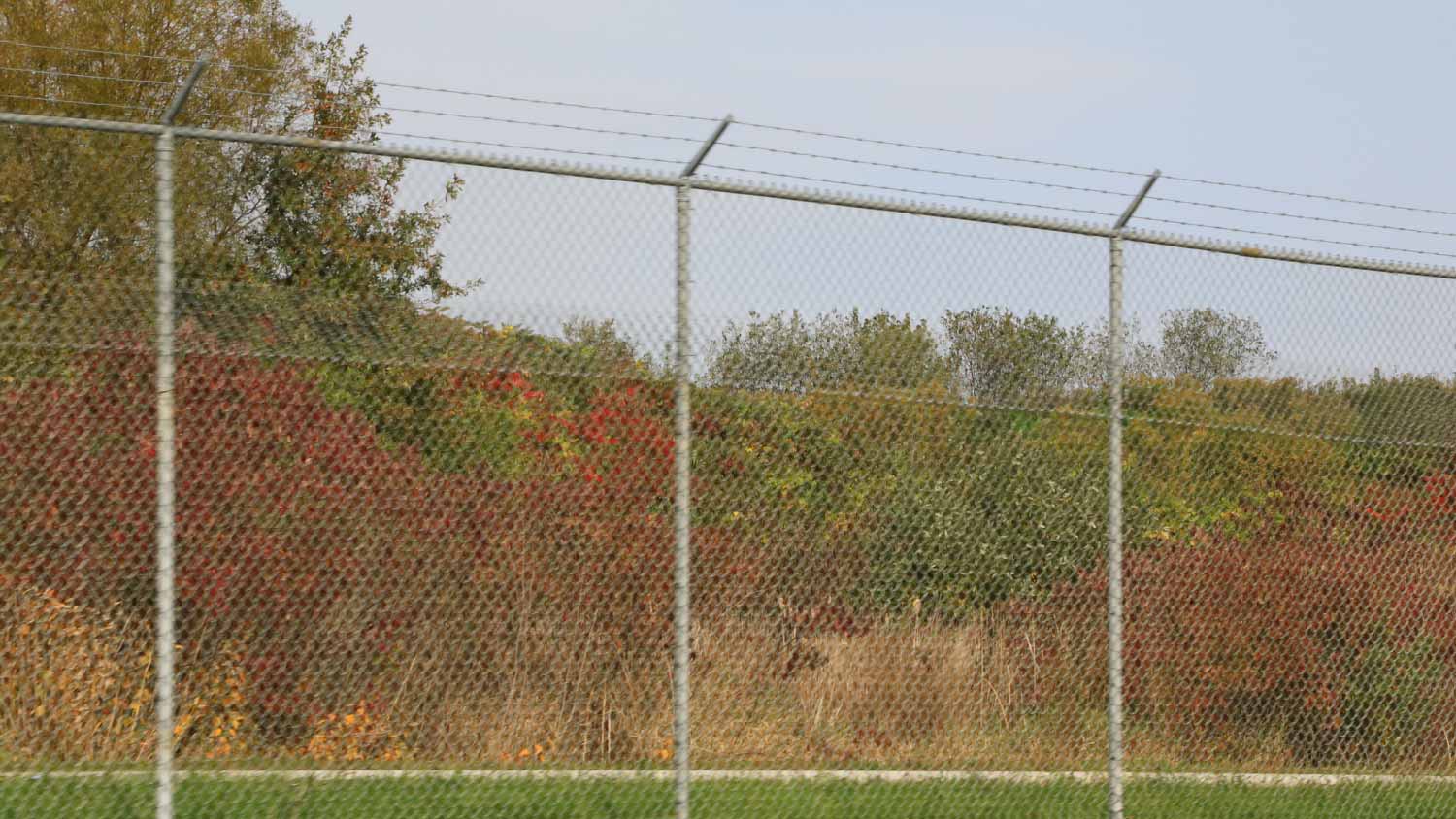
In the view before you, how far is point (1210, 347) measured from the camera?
21.4ft

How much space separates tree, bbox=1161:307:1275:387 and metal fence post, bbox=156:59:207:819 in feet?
13.6

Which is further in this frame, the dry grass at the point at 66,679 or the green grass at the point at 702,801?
the dry grass at the point at 66,679

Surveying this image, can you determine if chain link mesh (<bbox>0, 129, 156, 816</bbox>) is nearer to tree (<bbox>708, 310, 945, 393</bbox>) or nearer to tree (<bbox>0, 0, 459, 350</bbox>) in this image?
tree (<bbox>0, 0, 459, 350</bbox>)

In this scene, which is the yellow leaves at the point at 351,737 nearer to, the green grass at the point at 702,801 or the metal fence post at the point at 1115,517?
the green grass at the point at 702,801

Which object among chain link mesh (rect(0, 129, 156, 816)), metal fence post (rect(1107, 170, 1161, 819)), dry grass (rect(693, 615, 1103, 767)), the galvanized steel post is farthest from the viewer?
metal fence post (rect(1107, 170, 1161, 819))

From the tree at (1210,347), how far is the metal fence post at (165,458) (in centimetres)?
414

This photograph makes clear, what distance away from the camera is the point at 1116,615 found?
5.96 metres

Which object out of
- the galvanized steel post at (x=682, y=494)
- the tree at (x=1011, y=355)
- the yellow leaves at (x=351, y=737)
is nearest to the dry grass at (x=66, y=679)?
the yellow leaves at (x=351, y=737)

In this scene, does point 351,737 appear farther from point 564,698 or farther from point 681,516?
point 681,516

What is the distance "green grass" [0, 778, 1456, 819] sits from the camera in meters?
5.32

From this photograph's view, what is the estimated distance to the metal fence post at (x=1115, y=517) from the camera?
594 centimetres

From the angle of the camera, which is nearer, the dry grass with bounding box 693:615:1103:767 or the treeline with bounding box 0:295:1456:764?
the treeline with bounding box 0:295:1456:764

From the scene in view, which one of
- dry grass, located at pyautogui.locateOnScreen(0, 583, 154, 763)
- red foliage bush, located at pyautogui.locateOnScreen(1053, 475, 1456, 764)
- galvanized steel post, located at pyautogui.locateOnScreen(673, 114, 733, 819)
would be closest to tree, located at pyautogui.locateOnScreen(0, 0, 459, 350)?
galvanized steel post, located at pyautogui.locateOnScreen(673, 114, 733, 819)

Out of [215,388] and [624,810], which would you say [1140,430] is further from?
[215,388]
